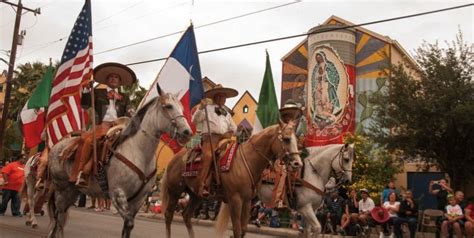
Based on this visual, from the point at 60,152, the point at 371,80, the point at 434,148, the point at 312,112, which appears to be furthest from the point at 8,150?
the point at 60,152

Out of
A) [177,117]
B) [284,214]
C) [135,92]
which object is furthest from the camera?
[135,92]

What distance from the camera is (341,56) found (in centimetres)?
3481

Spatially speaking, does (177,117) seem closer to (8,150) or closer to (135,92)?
(135,92)

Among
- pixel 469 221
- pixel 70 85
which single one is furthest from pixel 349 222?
pixel 70 85

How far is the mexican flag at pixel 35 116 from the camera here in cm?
1258

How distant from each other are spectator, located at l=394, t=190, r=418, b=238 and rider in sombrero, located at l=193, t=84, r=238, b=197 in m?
7.48

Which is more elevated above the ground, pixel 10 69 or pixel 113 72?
pixel 10 69

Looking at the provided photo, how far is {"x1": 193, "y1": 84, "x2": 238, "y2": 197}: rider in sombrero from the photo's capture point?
964 cm

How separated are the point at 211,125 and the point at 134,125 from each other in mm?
2532

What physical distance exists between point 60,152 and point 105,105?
114 centimetres

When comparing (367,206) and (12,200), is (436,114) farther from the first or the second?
(12,200)

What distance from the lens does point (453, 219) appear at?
14.5 m

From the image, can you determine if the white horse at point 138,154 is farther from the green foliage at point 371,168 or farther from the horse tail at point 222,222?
the green foliage at point 371,168

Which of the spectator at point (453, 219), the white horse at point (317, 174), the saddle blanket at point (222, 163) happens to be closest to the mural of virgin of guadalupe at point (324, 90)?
the spectator at point (453, 219)
